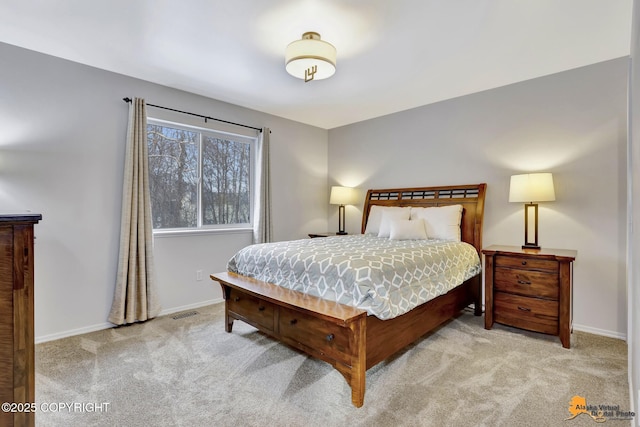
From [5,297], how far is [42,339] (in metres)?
2.22

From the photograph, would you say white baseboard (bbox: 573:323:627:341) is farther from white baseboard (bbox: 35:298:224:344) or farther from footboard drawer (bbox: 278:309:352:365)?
white baseboard (bbox: 35:298:224:344)

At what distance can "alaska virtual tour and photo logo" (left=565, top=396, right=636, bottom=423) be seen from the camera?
5.50ft

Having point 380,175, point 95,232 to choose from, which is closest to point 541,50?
point 380,175

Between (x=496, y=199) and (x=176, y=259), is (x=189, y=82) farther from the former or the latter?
(x=496, y=199)

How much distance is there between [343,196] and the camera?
4633 millimetres

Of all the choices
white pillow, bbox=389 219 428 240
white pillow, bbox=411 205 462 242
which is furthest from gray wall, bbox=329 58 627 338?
white pillow, bbox=389 219 428 240

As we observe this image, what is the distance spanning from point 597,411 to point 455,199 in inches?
92.2

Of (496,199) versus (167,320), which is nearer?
(167,320)

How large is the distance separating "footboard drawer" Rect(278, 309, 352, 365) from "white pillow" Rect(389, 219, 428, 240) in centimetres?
169

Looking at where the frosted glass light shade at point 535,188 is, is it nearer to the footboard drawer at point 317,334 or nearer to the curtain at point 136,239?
the footboard drawer at point 317,334

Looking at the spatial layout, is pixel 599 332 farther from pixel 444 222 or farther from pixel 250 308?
pixel 250 308

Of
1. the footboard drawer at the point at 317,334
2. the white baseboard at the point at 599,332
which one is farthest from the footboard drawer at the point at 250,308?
the white baseboard at the point at 599,332

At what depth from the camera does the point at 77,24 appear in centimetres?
230

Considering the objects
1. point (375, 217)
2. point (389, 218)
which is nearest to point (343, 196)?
point (375, 217)
